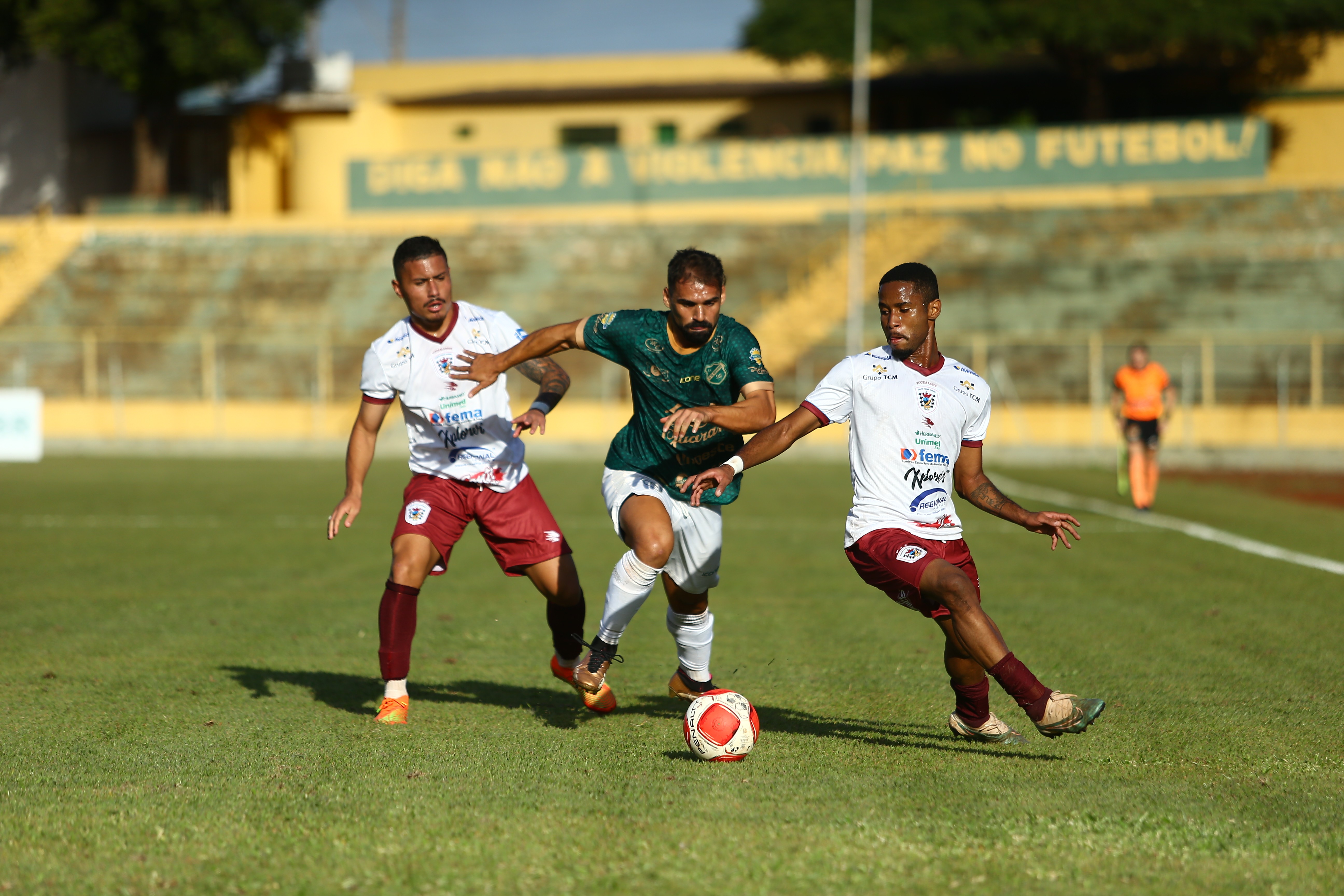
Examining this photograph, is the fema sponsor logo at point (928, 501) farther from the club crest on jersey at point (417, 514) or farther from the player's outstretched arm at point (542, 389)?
the club crest on jersey at point (417, 514)

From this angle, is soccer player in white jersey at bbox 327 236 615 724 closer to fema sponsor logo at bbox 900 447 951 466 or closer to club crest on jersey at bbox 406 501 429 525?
club crest on jersey at bbox 406 501 429 525

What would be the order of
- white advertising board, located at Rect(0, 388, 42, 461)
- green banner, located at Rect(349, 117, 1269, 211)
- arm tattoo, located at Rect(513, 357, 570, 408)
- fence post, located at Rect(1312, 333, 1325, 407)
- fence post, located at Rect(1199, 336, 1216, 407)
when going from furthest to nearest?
green banner, located at Rect(349, 117, 1269, 211)
fence post, located at Rect(1199, 336, 1216, 407)
fence post, located at Rect(1312, 333, 1325, 407)
white advertising board, located at Rect(0, 388, 42, 461)
arm tattoo, located at Rect(513, 357, 570, 408)

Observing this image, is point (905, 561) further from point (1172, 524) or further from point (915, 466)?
point (1172, 524)

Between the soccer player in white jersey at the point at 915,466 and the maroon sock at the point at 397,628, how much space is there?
1.69 m

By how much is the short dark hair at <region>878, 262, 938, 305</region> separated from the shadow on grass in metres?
1.88

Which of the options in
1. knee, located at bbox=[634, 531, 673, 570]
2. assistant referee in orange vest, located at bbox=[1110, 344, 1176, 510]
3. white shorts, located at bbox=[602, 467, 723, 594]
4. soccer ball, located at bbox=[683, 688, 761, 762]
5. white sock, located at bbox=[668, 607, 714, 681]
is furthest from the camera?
assistant referee in orange vest, located at bbox=[1110, 344, 1176, 510]

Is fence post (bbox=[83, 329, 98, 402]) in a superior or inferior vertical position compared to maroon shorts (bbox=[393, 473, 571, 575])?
superior

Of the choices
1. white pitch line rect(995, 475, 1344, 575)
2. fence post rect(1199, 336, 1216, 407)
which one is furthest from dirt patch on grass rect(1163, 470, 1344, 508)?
white pitch line rect(995, 475, 1344, 575)

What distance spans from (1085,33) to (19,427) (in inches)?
1216

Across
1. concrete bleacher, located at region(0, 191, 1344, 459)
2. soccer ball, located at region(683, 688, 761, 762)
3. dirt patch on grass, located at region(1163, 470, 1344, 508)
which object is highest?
concrete bleacher, located at region(0, 191, 1344, 459)

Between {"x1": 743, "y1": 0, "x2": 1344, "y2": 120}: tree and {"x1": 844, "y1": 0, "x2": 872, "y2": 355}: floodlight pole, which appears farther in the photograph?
{"x1": 743, "y1": 0, "x2": 1344, "y2": 120}: tree

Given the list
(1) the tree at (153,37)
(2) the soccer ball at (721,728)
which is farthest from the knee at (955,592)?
(1) the tree at (153,37)

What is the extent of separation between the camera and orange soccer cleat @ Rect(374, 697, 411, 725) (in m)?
5.66

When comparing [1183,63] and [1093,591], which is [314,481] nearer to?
[1093,591]
